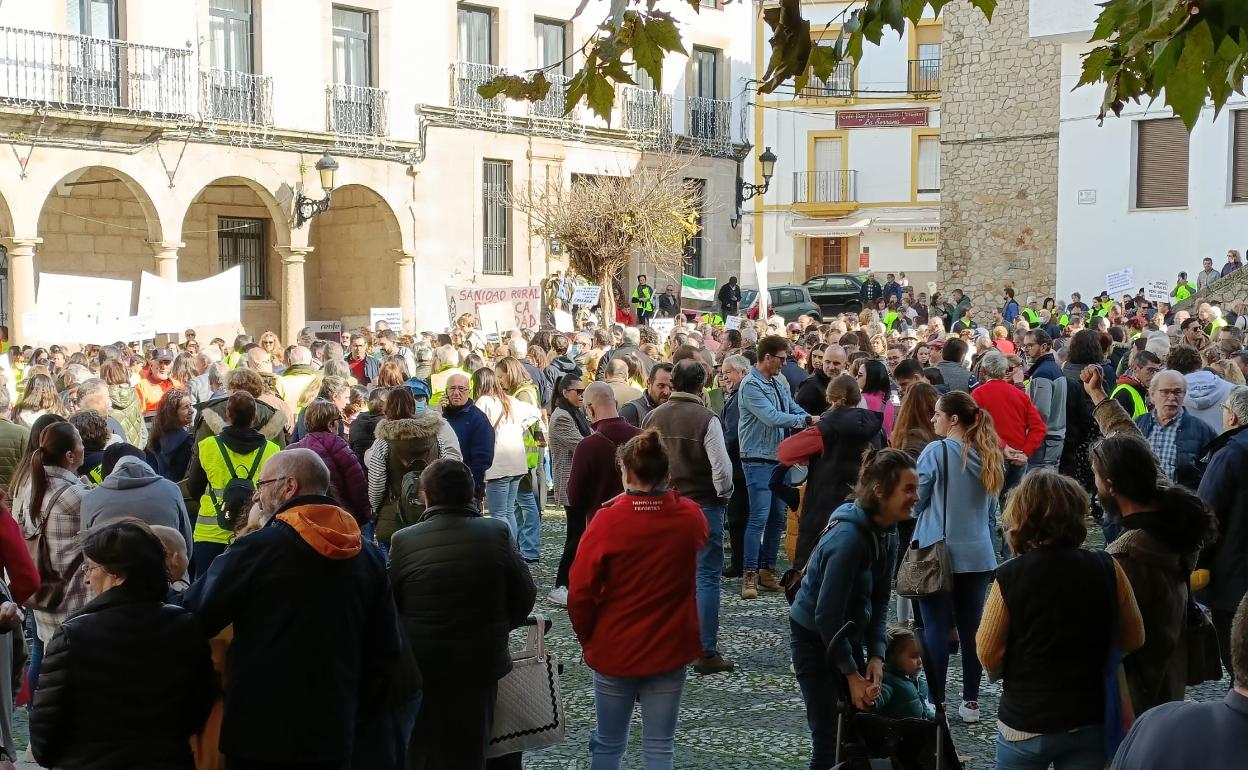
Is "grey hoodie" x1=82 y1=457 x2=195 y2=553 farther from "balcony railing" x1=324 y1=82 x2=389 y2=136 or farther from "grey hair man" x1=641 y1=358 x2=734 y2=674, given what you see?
"balcony railing" x1=324 y1=82 x2=389 y2=136

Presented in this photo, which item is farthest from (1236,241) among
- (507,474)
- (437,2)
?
(507,474)

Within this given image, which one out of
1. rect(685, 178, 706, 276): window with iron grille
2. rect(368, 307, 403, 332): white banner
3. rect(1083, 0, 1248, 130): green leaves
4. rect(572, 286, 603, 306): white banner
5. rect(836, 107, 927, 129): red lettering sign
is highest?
rect(836, 107, 927, 129): red lettering sign

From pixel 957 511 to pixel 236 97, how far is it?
20.9 m

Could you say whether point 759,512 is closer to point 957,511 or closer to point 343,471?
point 957,511

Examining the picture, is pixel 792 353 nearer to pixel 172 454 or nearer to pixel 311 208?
pixel 172 454

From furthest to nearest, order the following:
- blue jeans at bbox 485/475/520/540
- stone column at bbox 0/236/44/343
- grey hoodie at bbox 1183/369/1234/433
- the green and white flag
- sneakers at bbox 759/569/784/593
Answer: the green and white flag
stone column at bbox 0/236/44/343
blue jeans at bbox 485/475/520/540
sneakers at bbox 759/569/784/593
grey hoodie at bbox 1183/369/1234/433

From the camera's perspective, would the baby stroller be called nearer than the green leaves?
No

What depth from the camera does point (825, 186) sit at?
48.9 m

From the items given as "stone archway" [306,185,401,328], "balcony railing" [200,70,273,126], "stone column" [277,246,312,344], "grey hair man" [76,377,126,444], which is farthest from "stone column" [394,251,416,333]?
"grey hair man" [76,377,126,444]

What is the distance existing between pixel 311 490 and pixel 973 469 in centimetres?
349

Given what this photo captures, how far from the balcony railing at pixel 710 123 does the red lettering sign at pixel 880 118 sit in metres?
16.1

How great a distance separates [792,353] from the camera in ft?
43.9

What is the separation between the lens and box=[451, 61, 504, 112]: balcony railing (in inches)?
1115

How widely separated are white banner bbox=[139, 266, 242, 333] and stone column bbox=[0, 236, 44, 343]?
506cm
